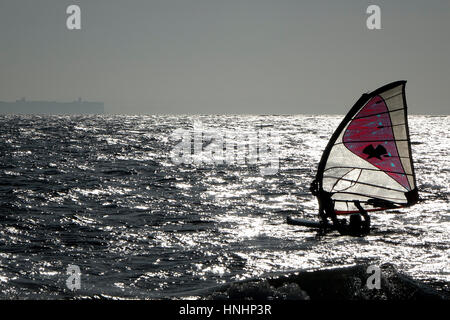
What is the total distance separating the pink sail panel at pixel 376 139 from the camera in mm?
11078

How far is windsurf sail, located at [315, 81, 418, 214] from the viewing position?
1098 centimetres

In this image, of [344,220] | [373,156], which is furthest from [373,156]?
[344,220]

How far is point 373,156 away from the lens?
11.7 metres

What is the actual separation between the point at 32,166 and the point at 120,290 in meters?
25.3

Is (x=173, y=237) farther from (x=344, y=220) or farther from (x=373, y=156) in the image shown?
(x=373, y=156)

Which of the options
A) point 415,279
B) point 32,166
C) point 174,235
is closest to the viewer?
point 415,279

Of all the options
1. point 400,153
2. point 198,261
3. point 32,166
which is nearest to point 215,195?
point 198,261

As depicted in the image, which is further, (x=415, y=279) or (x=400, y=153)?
(x=400, y=153)

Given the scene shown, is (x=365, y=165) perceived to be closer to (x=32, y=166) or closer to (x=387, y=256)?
(x=387, y=256)

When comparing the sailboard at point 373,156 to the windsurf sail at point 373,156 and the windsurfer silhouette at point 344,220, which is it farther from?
the windsurfer silhouette at point 344,220

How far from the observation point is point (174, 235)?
14.7 meters

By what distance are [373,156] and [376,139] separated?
453mm

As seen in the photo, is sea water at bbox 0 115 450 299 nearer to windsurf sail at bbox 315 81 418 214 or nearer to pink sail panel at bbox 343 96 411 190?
windsurf sail at bbox 315 81 418 214
